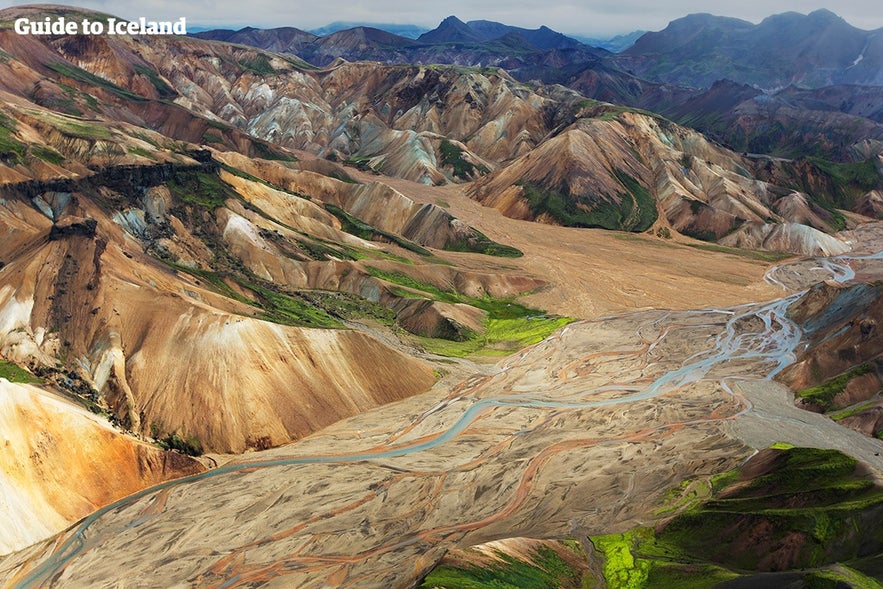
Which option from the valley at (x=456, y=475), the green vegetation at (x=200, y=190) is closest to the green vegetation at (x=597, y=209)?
the valley at (x=456, y=475)

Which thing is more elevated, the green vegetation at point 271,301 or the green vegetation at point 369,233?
the green vegetation at point 369,233

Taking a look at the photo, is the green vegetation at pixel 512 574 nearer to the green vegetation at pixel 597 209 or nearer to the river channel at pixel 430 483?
the river channel at pixel 430 483

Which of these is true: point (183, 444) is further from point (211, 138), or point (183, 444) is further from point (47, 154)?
point (211, 138)

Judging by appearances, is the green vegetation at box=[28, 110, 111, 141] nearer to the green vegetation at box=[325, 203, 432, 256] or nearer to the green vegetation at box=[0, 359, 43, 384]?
the green vegetation at box=[325, 203, 432, 256]

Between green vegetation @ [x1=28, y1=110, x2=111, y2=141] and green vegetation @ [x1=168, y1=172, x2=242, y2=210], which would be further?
green vegetation @ [x1=28, y1=110, x2=111, y2=141]

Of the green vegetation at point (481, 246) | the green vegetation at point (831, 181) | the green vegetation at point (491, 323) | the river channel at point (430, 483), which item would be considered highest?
the green vegetation at point (831, 181)

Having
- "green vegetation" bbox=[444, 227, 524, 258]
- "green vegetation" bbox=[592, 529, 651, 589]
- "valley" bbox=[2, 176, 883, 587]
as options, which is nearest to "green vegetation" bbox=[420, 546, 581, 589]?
"green vegetation" bbox=[592, 529, 651, 589]
